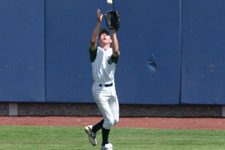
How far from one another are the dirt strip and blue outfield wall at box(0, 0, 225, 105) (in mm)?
397

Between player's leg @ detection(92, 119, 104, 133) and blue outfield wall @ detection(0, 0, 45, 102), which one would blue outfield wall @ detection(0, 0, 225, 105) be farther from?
player's leg @ detection(92, 119, 104, 133)

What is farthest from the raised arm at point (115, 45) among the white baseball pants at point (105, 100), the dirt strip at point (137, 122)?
the dirt strip at point (137, 122)

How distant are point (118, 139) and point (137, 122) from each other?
2.78 m

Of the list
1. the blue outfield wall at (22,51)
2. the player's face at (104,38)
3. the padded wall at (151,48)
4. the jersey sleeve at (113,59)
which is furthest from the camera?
the blue outfield wall at (22,51)

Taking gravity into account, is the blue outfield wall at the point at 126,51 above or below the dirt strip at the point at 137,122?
above

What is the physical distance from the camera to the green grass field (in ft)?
32.0

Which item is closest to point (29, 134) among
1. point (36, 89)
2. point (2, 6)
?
point (36, 89)

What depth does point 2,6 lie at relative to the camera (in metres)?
14.2

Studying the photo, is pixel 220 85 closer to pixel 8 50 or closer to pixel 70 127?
pixel 70 127

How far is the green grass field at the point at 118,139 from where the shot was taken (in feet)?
32.0

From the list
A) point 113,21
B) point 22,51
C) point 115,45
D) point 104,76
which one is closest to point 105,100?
point 104,76

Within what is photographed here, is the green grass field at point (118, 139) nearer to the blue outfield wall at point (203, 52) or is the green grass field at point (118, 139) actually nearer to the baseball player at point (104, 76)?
the baseball player at point (104, 76)

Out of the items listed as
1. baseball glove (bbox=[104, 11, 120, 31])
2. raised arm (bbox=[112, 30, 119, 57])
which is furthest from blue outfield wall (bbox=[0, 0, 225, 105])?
raised arm (bbox=[112, 30, 119, 57])

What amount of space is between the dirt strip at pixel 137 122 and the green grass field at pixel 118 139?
762mm
